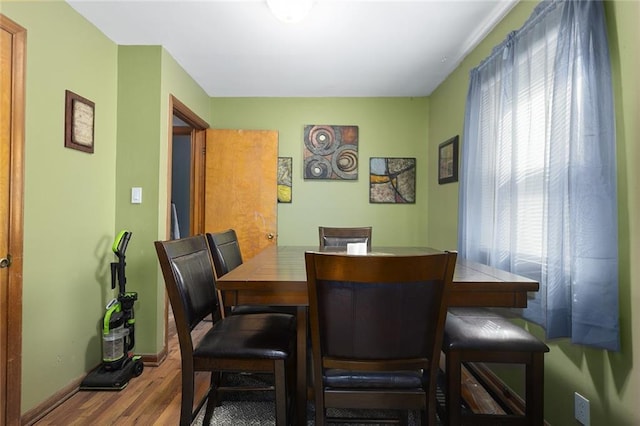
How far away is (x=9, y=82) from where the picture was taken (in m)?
1.50

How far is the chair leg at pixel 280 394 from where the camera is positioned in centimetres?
125

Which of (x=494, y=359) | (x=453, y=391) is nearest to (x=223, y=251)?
(x=453, y=391)

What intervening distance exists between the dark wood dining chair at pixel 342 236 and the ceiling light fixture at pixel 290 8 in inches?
62.0

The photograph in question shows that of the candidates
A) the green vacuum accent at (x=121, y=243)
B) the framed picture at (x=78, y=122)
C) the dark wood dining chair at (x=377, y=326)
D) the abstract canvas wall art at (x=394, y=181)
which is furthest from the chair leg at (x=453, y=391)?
the framed picture at (x=78, y=122)

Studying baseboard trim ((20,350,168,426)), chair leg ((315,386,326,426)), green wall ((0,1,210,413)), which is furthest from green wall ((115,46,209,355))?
chair leg ((315,386,326,426))

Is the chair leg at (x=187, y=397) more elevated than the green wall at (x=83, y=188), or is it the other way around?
the green wall at (x=83, y=188)

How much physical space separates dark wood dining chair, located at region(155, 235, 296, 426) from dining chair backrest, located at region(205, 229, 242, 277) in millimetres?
235

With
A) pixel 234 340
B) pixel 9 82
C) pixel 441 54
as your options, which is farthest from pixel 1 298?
pixel 441 54

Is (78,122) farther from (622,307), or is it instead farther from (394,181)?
(622,307)

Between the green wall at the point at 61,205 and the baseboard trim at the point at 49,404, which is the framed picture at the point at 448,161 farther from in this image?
the baseboard trim at the point at 49,404

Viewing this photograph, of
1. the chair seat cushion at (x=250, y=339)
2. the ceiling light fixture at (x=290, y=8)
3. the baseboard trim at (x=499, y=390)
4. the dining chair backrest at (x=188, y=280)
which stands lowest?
the baseboard trim at (x=499, y=390)

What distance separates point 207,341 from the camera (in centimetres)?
135

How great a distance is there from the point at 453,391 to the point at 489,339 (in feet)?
0.88

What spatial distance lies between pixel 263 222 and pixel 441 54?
7.75 feet
